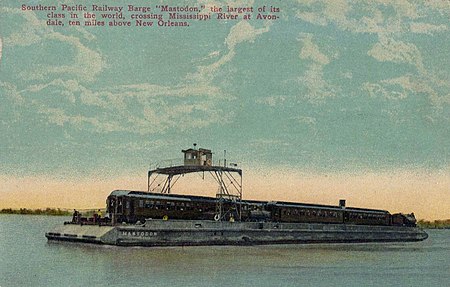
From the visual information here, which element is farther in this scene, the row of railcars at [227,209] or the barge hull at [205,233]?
the row of railcars at [227,209]

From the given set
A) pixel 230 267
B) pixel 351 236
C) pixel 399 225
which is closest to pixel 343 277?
pixel 230 267

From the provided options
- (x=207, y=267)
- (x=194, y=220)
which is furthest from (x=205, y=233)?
(x=207, y=267)

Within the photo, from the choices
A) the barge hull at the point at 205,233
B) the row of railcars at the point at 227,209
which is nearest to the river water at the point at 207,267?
the barge hull at the point at 205,233

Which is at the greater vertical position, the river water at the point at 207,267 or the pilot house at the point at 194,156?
the pilot house at the point at 194,156

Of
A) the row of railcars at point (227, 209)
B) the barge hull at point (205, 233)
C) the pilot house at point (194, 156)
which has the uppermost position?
the pilot house at point (194, 156)

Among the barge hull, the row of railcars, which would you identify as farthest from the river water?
the row of railcars

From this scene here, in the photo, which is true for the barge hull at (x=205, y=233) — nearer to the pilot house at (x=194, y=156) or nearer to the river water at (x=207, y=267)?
the river water at (x=207, y=267)

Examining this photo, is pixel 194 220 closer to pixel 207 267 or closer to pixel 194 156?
pixel 194 156

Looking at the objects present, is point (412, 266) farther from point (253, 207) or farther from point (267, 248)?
point (253, 207)
